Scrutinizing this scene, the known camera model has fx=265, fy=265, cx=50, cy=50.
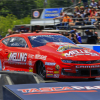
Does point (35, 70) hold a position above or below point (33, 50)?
below

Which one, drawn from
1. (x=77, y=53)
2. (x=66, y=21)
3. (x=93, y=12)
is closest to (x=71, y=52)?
(x=77, y=53)

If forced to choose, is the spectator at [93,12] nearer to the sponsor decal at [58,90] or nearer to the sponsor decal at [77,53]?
the sponsor decal at [77,53]

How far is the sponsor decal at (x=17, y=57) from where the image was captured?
7465 millimetres

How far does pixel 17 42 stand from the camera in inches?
316

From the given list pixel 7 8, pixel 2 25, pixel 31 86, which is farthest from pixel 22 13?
pixel 31 86

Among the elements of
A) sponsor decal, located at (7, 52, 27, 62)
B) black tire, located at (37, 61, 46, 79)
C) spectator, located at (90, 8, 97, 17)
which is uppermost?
spectator, located at (90, 8, 97, 17)

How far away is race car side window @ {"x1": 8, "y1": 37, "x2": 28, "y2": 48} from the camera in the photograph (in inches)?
→ 307

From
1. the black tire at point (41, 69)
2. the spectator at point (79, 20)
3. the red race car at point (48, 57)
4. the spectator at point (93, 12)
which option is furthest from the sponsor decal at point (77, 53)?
the spectator at point (93, 12)

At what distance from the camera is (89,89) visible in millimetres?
2693

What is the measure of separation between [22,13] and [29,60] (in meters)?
55.6

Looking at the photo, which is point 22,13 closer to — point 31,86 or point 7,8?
point 7,8

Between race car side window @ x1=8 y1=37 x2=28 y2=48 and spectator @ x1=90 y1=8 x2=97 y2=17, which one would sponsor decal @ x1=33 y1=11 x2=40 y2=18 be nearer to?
spectator @ x1=90 y1=8 x2=97 y2=17

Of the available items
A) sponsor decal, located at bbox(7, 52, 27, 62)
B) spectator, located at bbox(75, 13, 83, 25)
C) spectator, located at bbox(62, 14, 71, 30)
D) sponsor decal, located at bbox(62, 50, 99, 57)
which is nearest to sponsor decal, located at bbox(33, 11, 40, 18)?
spectator, located at bbox(62, 14, 71, 30)

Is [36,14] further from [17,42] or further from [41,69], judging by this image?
[41,69]
